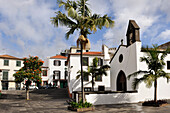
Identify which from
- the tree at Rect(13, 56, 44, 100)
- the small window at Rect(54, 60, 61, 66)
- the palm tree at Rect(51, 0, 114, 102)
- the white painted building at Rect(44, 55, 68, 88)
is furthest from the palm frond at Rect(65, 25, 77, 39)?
the small window at Rect(54, 60, 61, 66)

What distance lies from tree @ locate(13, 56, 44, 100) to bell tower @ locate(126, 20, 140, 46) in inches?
537

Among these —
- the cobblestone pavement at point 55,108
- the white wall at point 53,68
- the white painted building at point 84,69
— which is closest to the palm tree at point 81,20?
the cobblestone pavement at point 55,108

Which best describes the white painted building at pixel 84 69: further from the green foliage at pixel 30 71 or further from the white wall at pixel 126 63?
the green foliage at pixel 30 71

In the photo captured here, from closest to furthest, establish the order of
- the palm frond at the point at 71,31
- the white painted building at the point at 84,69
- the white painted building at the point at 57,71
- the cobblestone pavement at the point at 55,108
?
the cobblestone pavement at the point at 55,108, the palm frond at the point at 71,31, the white painted building at the point at 84,69, the white painted building at the point at 57,71

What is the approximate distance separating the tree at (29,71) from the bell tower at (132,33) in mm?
13642

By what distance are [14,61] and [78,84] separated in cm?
2710

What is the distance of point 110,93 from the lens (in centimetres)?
1947

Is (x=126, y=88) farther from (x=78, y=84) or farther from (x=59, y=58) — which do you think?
(x=59, y=58)

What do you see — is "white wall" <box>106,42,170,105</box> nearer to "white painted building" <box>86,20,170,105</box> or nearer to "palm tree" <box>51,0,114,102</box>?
"white painted building" <box>86,20,170,105</box>

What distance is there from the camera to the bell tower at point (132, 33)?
20.5 metres

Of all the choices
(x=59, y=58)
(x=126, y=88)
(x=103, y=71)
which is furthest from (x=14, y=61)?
(x=126, y=88)

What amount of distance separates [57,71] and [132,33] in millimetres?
35664

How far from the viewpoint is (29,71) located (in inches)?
976

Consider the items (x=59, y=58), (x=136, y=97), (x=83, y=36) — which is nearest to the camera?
(x=83, y=36)
